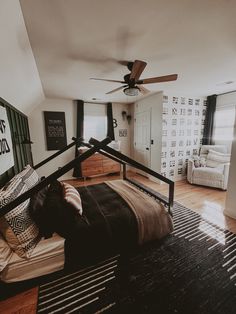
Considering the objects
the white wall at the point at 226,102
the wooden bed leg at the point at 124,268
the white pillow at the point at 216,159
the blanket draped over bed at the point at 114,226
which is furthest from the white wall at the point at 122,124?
the wooden bed leg at the point at 124,268

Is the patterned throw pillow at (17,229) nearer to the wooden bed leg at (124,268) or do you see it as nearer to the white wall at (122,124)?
the wooden bed leg at (124,268)

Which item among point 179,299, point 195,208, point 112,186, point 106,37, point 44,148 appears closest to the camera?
point 179,299

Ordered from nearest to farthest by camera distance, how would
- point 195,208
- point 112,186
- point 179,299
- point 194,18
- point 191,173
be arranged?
point 179,299, point 194,18, point 112,186, point 195,208, point 191,173

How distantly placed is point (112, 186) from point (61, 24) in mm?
2125

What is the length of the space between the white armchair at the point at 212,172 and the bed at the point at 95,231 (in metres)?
2.41

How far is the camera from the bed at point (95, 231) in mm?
1271

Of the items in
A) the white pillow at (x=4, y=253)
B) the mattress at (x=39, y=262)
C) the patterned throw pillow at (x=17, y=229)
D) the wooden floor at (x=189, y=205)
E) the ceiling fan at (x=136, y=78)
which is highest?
the ceiling fan at (x=136, y=78)

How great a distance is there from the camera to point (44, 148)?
432 centimetres

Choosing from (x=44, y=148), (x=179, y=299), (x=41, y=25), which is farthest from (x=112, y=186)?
(x=44, y=148)

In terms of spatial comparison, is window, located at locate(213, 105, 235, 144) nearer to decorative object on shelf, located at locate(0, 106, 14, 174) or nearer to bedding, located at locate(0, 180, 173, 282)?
bedding, located at locate(0, 180, 173, 282)

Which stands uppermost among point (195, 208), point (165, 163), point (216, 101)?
point (216, 101)

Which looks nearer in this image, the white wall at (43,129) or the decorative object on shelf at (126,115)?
the white wall at (43,129)

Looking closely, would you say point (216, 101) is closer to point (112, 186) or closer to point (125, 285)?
point (112, 186)

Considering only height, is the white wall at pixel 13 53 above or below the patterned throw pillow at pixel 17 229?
above
